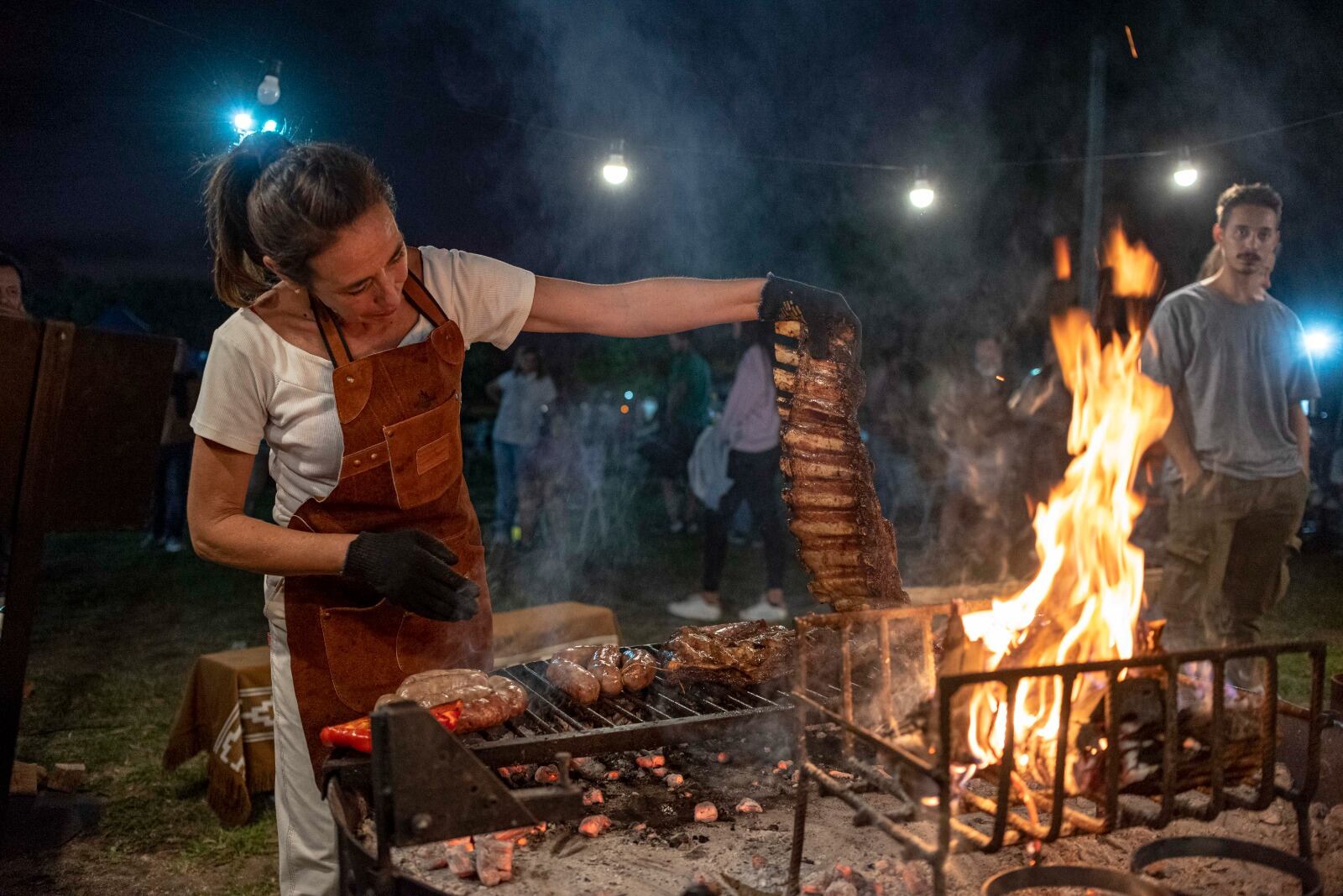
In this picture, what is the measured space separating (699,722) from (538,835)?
750 mm

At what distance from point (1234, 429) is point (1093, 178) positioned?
6024 mm

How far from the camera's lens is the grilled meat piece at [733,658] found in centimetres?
313

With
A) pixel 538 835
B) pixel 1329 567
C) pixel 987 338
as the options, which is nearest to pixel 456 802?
pixel 538 835

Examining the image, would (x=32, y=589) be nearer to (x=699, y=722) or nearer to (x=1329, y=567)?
(x=699, y=722)

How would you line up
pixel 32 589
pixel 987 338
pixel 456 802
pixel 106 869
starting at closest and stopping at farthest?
pixel 456 802 < pixel 32 589 < pixel 106 869 < pixel 987 338

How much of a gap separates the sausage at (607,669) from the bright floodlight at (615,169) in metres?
8.91

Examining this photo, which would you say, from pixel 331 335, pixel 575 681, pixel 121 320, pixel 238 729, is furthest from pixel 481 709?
pixel 121 320

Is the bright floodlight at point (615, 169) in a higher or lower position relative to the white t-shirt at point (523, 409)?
higher

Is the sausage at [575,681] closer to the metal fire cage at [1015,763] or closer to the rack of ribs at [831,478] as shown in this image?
the metal fire cage at [1015,763]

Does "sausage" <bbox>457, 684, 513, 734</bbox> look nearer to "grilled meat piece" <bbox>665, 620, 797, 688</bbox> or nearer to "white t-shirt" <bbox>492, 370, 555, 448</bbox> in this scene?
"grilled meat piece" <bbox>665, 620, 797, 688</bbox>

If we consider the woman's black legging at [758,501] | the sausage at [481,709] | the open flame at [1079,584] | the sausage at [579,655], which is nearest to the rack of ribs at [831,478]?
the open flame at [1079,584]

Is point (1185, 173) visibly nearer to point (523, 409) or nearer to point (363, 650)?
point (523, 409)

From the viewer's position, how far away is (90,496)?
2.30 metres

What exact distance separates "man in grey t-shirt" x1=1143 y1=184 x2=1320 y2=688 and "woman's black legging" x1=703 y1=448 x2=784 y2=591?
3628 millimetres
